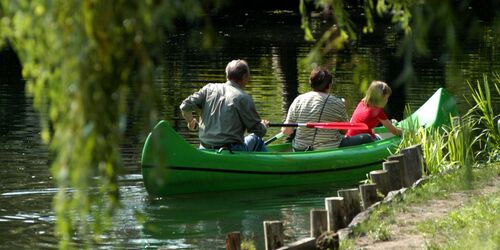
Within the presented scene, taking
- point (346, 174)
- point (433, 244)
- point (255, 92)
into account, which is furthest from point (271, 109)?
point (433, 244)

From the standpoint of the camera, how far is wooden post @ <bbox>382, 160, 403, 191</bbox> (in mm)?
9758

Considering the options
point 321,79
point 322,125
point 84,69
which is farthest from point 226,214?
point 84,69

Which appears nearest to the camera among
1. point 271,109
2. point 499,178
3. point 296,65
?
point 499,178

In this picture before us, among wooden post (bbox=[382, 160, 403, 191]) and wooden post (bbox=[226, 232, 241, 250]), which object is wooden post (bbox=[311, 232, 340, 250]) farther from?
wooden post (bbox=[382, 160, 403, 191])

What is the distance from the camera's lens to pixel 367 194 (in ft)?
29.6

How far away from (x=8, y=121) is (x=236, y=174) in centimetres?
602

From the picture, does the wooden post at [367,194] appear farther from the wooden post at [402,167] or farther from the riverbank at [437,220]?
the wooden post at [402,167]

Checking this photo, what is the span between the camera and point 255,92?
20.6m

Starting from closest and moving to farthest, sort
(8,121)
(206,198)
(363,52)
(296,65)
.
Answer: (206,198)
(8,121)
(296,65)
(363,52)

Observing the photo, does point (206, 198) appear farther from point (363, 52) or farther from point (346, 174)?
point (363, 52)

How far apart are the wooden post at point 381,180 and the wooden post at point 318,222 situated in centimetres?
157

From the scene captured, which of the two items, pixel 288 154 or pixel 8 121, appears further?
pixel 8 121

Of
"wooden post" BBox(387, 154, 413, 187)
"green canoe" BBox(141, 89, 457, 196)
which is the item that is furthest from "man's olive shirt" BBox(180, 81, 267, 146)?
"wooden post" BBox(387, 154, 413, 187)

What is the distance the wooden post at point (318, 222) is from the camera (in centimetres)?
789
